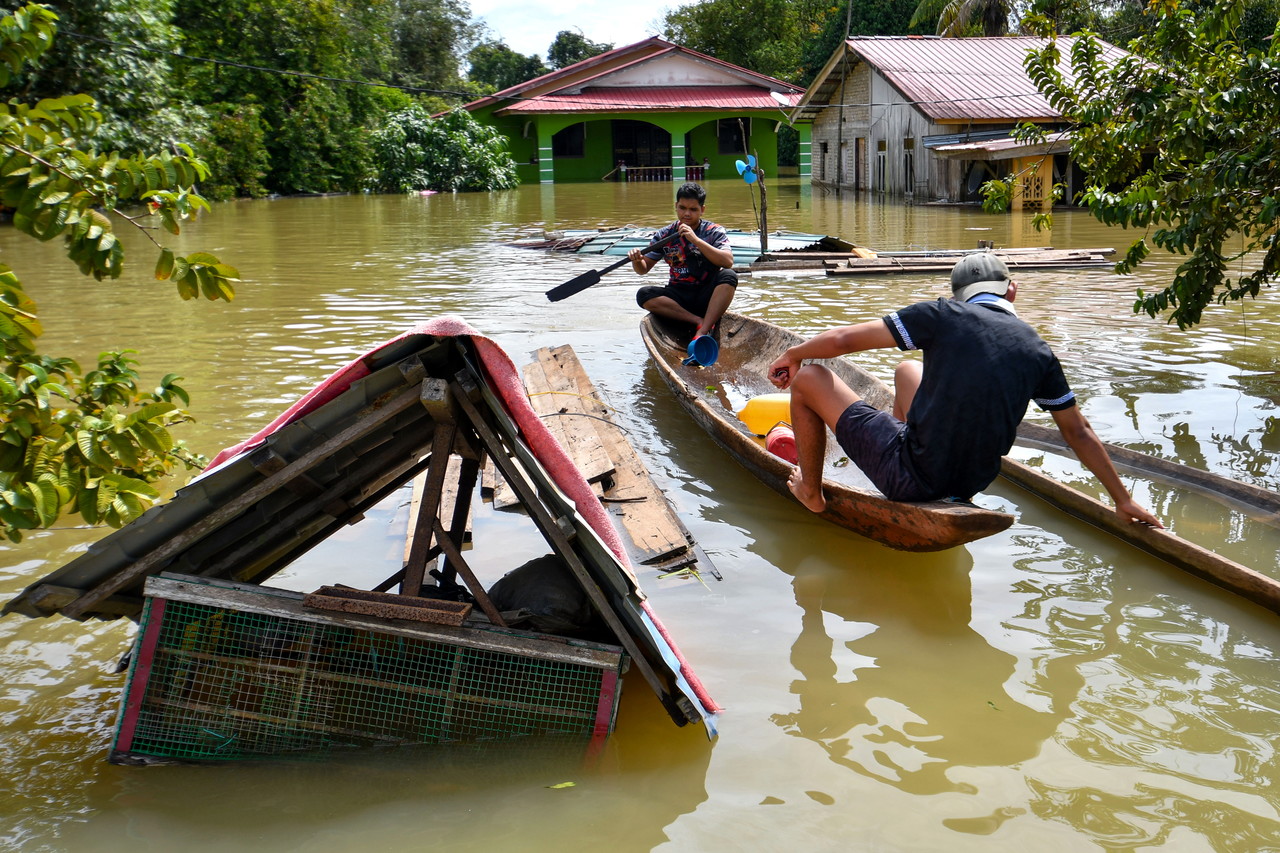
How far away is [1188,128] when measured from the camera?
19.5 ft

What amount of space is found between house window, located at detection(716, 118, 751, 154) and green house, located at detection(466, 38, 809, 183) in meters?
0.04

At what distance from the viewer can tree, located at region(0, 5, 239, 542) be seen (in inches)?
107

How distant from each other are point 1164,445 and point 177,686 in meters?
5.42

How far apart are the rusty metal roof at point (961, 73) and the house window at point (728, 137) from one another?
10.0 meters

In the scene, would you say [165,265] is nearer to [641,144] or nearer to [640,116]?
[640,116]

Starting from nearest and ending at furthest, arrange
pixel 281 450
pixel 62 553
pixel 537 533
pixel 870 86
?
pixel 281 450
pixel 62 553
pixel 537 533
pixel 870 86

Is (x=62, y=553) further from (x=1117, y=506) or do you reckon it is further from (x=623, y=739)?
(x=1117, y=506)

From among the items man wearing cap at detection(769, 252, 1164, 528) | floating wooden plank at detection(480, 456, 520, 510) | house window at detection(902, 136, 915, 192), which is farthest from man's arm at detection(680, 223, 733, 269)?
house window at detection(902, 136, 915, 192)

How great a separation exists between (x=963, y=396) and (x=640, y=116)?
3270cm

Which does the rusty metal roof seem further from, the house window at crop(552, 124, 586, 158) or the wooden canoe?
the wooden canoe

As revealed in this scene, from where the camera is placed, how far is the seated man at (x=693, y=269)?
25.1ft

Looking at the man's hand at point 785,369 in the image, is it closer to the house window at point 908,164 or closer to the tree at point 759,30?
the house window at point 908,164

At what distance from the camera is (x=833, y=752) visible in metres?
3.22

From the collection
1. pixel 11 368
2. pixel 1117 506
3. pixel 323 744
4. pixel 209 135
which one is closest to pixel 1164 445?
pixel 1117 506
